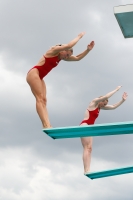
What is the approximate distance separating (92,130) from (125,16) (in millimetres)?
3477

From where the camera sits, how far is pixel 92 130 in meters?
15.6

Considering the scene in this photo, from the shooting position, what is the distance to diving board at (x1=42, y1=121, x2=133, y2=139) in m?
15.2

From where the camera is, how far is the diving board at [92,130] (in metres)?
15.2

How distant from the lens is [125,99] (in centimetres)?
1955

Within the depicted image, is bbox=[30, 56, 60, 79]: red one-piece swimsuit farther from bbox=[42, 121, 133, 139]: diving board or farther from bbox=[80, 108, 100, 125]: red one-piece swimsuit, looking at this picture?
bbox=[80, 108, 100, 125]: red one-piece swimsuit

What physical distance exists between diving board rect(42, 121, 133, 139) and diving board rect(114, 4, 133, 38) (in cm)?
338

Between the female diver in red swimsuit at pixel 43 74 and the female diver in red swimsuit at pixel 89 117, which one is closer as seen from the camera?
the female diver in red swimsuit at pixel 43 74

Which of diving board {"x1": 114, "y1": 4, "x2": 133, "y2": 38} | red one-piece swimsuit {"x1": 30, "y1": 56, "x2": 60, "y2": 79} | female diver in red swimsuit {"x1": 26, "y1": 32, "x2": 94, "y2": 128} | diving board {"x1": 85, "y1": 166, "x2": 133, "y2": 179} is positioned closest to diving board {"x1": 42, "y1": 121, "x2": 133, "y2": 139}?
female diver in red swimsuit {"x1": 26, "y1": 32, "x2": 94, "y2": 128}

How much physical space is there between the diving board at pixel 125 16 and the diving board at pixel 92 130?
3384mm

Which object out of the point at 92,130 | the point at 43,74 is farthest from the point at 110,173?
the point at 43,74

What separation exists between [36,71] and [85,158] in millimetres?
4250

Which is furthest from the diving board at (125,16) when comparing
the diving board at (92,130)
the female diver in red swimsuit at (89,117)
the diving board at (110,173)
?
the diving board at (110,173)

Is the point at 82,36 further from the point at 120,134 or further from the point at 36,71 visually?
the point at 120,134

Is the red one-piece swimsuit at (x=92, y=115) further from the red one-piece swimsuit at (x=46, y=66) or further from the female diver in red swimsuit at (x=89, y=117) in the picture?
the red one-piece swimsuit at (x=46, y=66)
